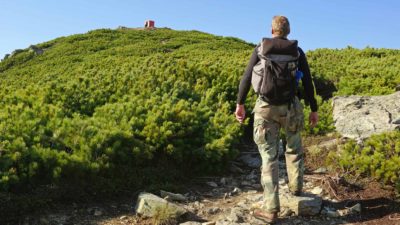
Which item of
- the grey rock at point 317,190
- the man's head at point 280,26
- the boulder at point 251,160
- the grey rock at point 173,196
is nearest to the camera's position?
the man's head at point 280,26

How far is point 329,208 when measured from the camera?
6598 millimetres

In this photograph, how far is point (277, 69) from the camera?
566cm

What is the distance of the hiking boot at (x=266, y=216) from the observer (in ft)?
19.5

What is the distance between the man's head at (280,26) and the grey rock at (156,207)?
2.66 m

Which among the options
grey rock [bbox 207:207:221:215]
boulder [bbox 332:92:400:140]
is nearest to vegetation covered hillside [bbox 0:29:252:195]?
grey rock [bbox 207:207:221:215]

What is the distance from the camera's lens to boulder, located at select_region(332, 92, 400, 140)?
29.2 ft

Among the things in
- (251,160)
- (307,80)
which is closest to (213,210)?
(307,80)

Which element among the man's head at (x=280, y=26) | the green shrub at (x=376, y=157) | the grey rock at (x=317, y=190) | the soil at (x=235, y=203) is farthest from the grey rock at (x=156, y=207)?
the green shrub at (x=376, y=157)

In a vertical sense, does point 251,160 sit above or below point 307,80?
below

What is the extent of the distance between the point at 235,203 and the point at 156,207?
1.41m

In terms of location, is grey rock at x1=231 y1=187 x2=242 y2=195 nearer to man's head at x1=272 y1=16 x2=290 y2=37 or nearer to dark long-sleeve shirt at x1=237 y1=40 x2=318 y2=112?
dark long-sleeve shirt at x1=237 y1=40 x2=318 y2=112

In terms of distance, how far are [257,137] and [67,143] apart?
2.99 meters

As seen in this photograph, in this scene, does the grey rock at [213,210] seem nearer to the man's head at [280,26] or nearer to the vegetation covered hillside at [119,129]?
the vegetation covered hillside at [119,129]

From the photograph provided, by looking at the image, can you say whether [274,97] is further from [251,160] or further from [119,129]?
[251,160]
